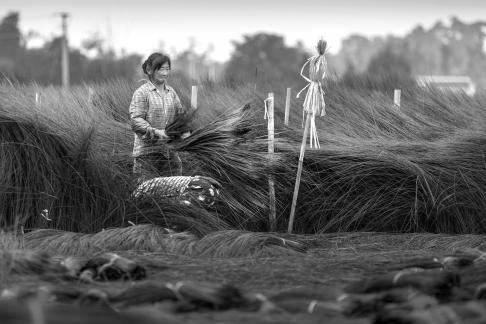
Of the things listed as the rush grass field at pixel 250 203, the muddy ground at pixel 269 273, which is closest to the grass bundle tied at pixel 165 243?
the rush grass field at pixel 250 203

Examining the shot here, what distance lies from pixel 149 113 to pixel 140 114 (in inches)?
4.2

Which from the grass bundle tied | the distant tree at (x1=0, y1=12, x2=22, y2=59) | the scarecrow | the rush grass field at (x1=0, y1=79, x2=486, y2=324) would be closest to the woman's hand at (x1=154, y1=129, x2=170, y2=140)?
the rush grass field at (x1=0, y1=79, x2=486, y2=324)

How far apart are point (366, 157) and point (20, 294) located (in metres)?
4.10

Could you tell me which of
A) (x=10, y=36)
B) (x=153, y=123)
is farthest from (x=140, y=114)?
(x=10, y=36)

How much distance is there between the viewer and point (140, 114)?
8391 millimetres

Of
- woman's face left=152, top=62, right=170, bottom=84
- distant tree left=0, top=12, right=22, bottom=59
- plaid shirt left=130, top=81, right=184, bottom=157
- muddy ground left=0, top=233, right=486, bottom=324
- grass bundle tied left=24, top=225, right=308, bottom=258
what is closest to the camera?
muddy ground left=0, top=233, right=486, bottom=324

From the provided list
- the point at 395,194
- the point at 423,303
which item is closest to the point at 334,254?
the point at 395,194

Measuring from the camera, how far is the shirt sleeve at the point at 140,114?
8250mm

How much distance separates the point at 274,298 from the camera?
489 centimetres

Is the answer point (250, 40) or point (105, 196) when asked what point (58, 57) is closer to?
point (250, 40)

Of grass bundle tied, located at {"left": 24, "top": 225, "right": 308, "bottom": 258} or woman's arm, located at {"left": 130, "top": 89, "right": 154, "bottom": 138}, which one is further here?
woman's arm, located at {"left": 130, "top": 89, "right": 154, "bottom": 138}

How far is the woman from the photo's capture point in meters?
8.26

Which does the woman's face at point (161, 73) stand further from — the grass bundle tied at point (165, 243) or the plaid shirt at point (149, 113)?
the grass bundle tied at point (165, 243)

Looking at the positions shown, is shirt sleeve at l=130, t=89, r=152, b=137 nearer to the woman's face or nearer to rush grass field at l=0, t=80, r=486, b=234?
the woman's face
